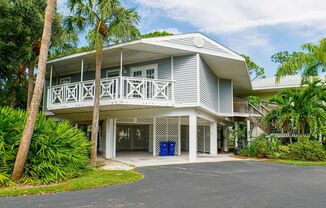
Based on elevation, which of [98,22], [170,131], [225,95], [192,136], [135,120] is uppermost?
[98,22]

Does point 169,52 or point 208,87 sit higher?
point 169,52

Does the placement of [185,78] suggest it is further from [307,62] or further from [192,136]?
[307,62]

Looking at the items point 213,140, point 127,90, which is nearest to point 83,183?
point 127,90

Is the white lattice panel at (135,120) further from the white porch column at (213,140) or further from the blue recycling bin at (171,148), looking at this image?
the white porch column at (213,140)

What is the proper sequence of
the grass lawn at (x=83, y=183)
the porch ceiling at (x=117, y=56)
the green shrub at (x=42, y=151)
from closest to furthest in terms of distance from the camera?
the grass lawn at (x=83, y=183), the green shrub at (x=42, y=151), the porch ceiling at (x=117, y=56)

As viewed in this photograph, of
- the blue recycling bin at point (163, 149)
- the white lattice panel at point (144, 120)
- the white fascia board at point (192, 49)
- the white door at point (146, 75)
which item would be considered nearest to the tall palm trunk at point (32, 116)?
the white fascia board at point (192, 49)

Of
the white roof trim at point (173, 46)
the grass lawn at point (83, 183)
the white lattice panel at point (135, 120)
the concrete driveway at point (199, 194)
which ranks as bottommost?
the concrete driveway at point (199, 194)

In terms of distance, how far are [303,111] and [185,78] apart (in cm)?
687

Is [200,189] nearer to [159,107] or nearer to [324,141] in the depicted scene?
[159,107]

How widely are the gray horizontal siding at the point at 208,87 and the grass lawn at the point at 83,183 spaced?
6685 millimetres

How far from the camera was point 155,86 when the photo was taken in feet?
43.8

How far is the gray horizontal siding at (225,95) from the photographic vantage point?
18.7m

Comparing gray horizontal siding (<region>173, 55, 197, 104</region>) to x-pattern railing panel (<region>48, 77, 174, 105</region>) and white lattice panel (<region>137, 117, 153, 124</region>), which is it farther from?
white lattice panel (<region>137, 117, 153, 124</region>)

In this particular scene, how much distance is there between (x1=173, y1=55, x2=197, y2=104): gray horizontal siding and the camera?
13.6m
